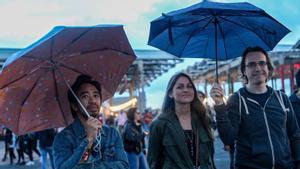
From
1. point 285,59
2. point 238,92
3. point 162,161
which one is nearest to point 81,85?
point 162,161

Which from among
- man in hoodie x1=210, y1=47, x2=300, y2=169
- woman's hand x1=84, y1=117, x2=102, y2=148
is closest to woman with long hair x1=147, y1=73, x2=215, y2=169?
man in hoodie x1=210, y1=47, x2=300, y2=169

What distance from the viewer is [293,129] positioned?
12.2 feet

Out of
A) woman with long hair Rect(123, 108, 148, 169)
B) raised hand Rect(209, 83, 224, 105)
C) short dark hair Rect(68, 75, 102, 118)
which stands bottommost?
woman with long hair Rect(123, 108, 148, 169)

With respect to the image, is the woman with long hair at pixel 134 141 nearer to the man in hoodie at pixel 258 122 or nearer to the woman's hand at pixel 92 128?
the man in hoodie at pixel 258 122

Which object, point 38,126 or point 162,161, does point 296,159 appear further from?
point 38,126

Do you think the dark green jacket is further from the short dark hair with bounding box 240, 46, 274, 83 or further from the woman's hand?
the woman's hand

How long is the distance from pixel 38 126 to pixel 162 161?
1093 mm

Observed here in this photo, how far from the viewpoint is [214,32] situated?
465 centimetres

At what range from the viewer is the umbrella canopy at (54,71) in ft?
10.6

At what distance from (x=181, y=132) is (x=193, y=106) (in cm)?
33

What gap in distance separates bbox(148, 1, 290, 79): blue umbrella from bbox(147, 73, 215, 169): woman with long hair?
696 millimetres

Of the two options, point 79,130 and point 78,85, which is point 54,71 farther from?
point 79,130

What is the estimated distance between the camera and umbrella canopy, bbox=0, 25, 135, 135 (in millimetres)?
3237

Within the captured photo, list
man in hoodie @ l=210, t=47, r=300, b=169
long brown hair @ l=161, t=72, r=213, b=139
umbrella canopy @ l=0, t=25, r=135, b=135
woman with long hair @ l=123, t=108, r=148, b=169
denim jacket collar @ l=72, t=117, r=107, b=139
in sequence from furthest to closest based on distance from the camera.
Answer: woman with long hair @ l=123, t=108, r=148, b=169 < long brown hair @ l=161, t=72, r=213, b=139 < man in hoodie @ l=210, t=47, r=300, b=169 < umbrella canopy @ l=0, t=25, r=135, b=135 < denim jacket collar @ l=72, t=117, r=107, b=139
